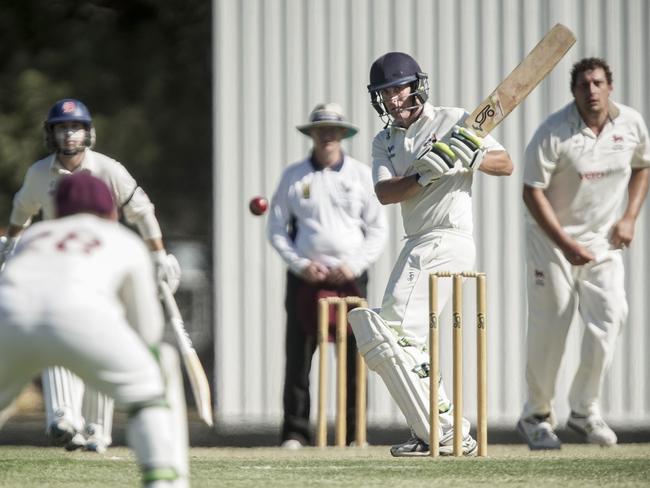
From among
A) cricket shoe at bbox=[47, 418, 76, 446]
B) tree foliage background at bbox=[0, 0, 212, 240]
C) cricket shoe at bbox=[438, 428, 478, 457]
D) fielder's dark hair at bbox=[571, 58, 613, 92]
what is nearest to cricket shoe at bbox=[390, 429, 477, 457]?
cricket shoe at bbox=[438, 428, 478, 457]

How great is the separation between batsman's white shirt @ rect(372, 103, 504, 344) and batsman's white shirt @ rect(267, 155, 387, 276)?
5.64ft

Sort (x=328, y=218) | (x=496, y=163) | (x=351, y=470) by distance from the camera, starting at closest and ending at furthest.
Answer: (x=351, y=470) < (x=496, y=163) < (x=328, y=218)

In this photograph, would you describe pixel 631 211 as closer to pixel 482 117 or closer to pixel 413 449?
pixel 482 117

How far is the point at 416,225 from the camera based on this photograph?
662 cm

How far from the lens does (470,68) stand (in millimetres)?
9773

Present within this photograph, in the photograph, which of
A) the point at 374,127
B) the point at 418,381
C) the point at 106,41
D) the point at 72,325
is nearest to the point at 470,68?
the point at 374,127

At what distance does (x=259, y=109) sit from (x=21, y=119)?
6118mm

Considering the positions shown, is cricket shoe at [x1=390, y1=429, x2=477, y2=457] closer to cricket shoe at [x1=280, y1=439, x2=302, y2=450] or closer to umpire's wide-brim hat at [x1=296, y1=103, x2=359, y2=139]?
cricket shoe at [x1=280, y1=439, x2=302, y2=450]

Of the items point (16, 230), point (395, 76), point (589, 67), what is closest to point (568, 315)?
point (589, 67)

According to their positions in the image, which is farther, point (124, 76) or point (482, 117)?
point (124, 76)

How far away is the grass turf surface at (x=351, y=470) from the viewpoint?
5.59 m

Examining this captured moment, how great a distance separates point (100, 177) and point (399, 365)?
182 cm

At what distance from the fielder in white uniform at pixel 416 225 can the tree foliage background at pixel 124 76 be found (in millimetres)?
8947

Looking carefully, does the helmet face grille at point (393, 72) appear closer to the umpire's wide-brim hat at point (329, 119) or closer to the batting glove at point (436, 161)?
the batting glove at point (436, 161)
